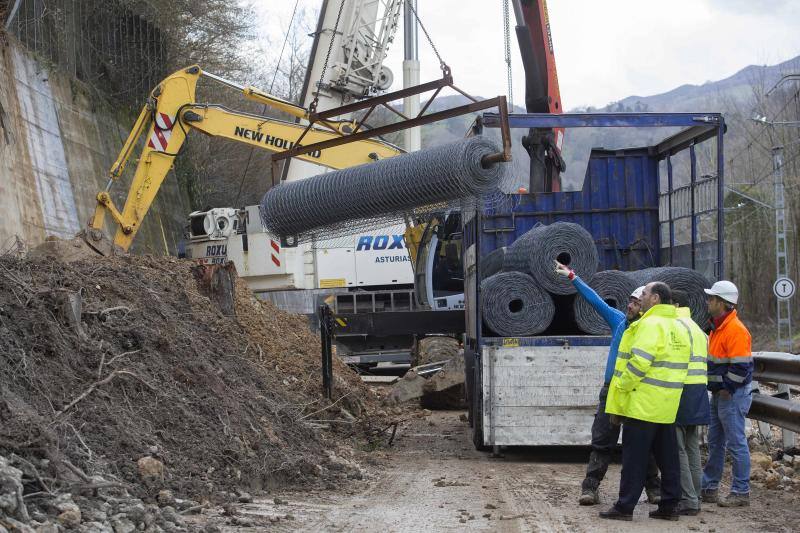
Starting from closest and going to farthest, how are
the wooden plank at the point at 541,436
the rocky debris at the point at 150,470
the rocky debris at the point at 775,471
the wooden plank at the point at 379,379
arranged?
the rocky debris at the point at 150,470 < the rocky debris at the point at 775,471 < the wooden plank at the point at 541,436 < the wooden plank at the point at 379,379

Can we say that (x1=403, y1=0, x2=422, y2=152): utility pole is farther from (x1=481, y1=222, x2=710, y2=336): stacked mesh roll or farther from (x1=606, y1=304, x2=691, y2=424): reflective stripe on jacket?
(x1=606, y1=304, x2=691, y2=424): reflective stripe on jacket

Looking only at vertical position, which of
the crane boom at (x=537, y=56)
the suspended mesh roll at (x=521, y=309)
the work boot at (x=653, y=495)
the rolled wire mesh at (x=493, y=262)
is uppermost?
the crane boom at (x=537, y=56)

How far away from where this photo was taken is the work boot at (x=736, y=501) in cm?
771

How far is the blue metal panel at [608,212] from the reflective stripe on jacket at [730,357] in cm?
418

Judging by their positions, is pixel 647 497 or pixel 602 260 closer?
pixel 647 497

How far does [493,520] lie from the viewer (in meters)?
6.85

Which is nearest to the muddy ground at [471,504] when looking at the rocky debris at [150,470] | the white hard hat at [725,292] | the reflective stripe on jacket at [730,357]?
the rocky debris at [150,470]

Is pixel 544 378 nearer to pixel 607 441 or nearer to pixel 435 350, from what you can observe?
pixel 607 441

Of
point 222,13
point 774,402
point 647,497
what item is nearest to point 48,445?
point 647,497

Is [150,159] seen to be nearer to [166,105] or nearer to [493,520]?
[166,105]

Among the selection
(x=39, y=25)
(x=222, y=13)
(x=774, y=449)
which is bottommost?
(x=774, y=449)

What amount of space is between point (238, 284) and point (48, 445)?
8.78m

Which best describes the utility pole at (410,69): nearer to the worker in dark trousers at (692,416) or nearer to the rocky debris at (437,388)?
the rocky debris at (437,388)

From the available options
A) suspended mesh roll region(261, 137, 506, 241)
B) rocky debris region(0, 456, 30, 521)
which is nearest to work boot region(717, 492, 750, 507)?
suspended mesh roll region(261, 137, 506, 241)
